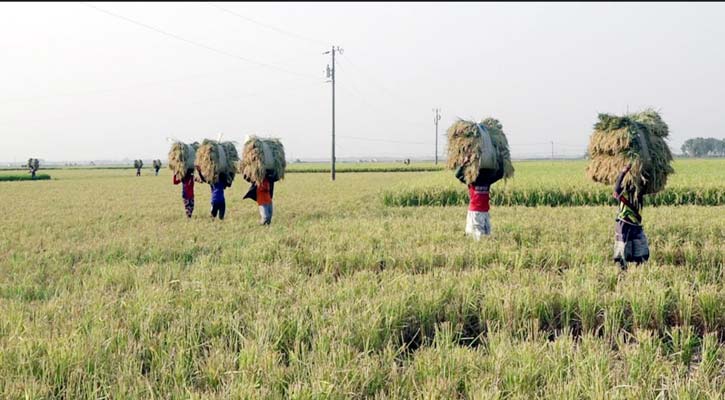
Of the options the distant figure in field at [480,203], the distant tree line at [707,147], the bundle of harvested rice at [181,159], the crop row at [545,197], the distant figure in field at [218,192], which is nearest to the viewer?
the distant figure in field at [480,203]

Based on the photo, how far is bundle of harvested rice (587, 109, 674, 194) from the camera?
6320 mm

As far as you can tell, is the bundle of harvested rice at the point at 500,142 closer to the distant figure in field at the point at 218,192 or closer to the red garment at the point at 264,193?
the red garment at the point at 264,193

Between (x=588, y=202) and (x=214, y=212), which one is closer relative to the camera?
(x=214, y=212)

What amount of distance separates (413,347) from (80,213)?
601 inches

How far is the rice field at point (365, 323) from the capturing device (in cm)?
292

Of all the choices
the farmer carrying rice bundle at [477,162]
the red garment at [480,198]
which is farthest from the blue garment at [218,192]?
the red garment at [480,198]

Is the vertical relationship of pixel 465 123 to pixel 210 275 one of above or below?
above

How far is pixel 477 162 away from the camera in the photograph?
8.39m

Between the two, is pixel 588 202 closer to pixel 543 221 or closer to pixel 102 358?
pixel 543 221

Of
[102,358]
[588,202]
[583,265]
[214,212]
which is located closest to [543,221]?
[583,265]

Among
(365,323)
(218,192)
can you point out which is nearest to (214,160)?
(218,192)

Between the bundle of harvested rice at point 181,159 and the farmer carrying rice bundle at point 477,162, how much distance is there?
8114mm

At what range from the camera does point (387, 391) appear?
9.70ft

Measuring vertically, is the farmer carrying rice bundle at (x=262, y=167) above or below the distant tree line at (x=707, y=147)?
below
